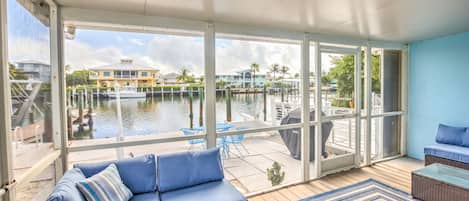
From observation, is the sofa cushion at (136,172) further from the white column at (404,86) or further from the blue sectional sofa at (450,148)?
the white column at (404,86)

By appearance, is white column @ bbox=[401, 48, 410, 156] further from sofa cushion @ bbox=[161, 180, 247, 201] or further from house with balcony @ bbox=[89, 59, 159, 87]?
house with balcony @ bbox=[89, 59, 159, 87]

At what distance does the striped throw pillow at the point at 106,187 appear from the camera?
1.85 metres

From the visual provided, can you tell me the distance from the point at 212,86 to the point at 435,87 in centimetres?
415

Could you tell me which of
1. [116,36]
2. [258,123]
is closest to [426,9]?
[258,123]

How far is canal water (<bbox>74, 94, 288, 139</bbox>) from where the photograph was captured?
8.75 feet

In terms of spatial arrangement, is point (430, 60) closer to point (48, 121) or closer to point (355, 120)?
point (355, 120)

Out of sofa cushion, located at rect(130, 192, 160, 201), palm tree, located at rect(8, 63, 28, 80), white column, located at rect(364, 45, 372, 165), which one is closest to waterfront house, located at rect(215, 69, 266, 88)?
sofa cushion, located at rect(130, 192, 160, 201)

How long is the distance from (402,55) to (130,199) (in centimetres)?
531

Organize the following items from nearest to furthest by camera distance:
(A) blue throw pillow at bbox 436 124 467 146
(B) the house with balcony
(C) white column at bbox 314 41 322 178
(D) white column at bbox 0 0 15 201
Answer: (D) white column at bbox 0 0 15 201 < (B) the house with balcony < (C) white column at bbox 314 41 322 178 < (A) blue throw pillow at bbox 436 124 467 146

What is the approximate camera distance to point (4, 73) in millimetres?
1433

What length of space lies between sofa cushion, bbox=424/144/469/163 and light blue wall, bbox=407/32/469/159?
59 centimetres

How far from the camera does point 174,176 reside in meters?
2.47

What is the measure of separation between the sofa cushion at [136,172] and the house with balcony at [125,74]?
0.86 metres

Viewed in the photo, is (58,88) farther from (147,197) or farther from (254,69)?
(254,69)
